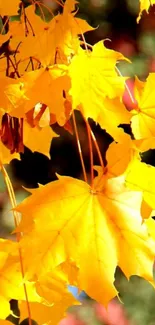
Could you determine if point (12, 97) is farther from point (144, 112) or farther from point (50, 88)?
point (144, 112)

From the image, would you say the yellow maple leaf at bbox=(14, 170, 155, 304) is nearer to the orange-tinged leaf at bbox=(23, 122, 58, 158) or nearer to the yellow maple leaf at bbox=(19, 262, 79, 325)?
the yellow maple leaf at bbox=(19, 262, 79, 325)

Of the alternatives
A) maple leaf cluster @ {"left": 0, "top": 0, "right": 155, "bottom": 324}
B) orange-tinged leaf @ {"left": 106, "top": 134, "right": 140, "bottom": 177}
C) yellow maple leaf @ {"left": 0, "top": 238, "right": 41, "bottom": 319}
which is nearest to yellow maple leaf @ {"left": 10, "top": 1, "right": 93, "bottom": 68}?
maple leaf cluster @ {"left": 0, "top": 0, "right": 155, "bottom": 324}

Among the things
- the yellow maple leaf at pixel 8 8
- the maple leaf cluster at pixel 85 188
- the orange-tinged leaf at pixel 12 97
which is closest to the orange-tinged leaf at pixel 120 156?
the maple leaf cluster at pixel 85 188

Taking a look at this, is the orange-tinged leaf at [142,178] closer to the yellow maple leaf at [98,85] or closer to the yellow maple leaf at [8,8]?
the yellow maple leaf at [98,85]

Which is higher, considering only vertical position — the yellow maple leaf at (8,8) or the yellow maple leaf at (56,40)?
the yellow maple leaf at (8,8)

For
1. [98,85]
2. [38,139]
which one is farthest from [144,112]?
[38,139]

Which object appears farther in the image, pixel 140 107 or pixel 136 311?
pixel 136 311

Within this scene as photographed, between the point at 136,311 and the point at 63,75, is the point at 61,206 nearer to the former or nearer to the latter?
the point at 63,75

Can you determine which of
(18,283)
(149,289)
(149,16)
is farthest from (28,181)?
(18,283)
